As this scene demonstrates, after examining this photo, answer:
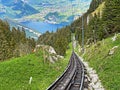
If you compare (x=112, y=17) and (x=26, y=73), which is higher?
(x=26, y=73)

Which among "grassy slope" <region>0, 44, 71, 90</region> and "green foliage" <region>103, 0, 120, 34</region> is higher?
"grassy slope" <region>0, 44, 71, 90</region>

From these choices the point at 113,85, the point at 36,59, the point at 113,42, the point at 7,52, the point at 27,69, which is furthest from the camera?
the point at 7,52

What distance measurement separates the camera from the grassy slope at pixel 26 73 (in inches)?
1057

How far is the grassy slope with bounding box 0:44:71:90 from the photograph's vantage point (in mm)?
26859

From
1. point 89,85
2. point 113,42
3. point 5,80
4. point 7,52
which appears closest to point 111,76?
point 89,85

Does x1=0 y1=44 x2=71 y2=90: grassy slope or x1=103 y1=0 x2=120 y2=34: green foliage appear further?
x1=103 y1=0 x2=120 y2=34: green foliage

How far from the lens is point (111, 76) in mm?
30688

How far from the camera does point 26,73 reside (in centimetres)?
3139

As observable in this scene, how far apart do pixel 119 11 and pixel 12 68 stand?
1756 inches

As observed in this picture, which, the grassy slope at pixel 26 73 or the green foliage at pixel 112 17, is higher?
the grassy slope at pixel 26 73

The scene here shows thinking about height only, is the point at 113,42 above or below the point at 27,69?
below

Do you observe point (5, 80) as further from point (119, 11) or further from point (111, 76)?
point (119, 11)

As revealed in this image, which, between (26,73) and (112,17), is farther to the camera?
(112,17)

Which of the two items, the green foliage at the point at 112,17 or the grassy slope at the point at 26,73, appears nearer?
the grassy slope at the point at 26,73
